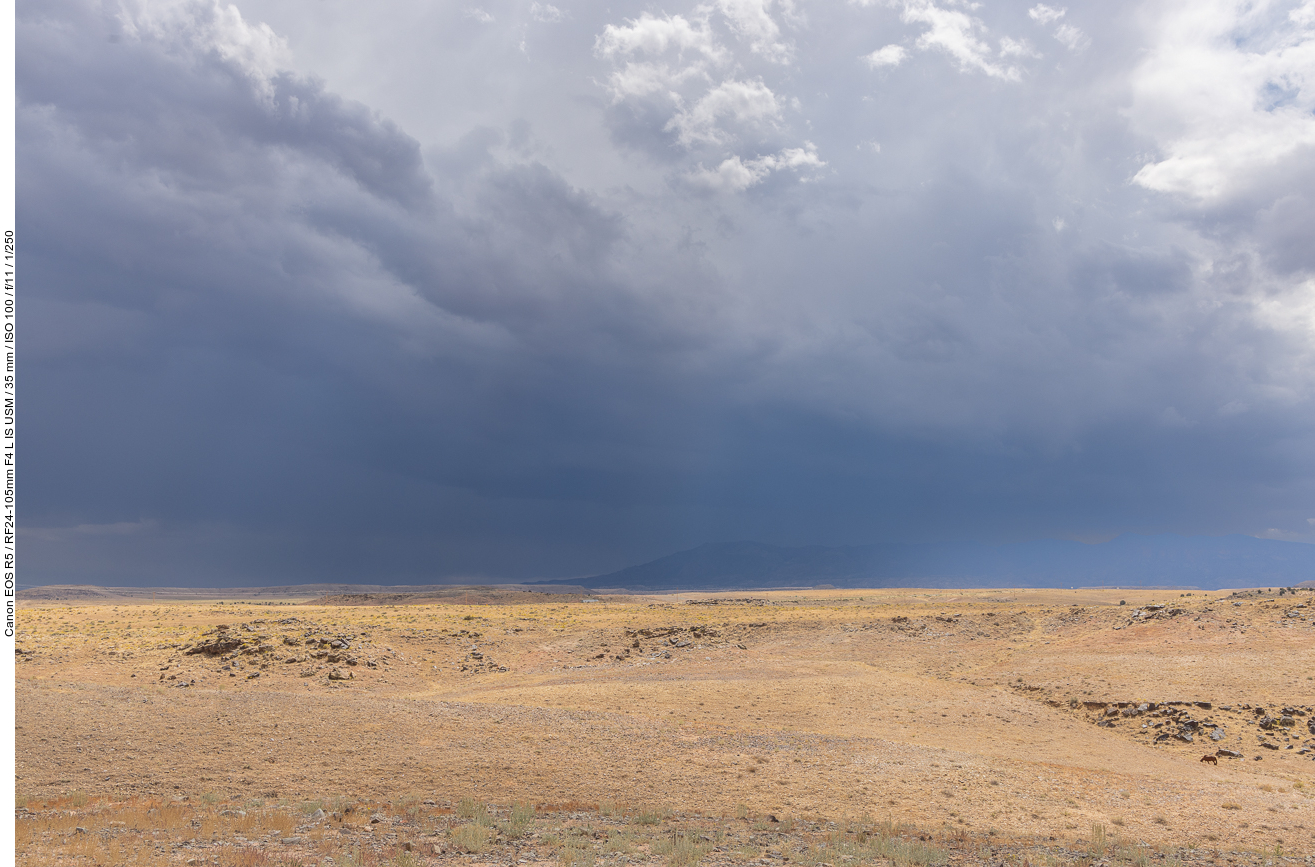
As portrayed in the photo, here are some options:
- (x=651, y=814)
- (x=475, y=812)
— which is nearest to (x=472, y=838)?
(x=475, y=812)

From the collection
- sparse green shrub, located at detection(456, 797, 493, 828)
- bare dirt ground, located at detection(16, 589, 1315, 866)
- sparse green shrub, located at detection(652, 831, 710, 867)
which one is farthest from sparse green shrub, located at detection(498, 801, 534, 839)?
sparse green shrub, located at detection(652, 831, 710, 867)

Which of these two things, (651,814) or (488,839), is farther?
(651,814)

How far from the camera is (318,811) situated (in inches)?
704

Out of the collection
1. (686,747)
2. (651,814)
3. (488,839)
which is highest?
(488,839)

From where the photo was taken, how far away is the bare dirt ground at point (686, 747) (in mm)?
16281

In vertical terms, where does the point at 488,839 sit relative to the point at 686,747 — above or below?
above

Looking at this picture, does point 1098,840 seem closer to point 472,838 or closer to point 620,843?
point 620,843

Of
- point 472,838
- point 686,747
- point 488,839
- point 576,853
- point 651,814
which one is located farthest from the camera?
point 686,747

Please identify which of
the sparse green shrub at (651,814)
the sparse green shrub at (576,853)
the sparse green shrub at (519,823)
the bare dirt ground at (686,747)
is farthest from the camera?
the sparse green shrub at (651,814)

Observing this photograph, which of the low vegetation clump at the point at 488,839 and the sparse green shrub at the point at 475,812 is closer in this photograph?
the low vegetation clump at the point at 488,839

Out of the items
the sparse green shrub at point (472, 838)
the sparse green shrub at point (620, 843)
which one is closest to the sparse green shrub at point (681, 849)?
the sparse green shrub at point (620, 843)

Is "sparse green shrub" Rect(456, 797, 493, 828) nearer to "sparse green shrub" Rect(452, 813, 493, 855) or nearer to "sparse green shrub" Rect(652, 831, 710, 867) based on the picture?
"sparse green shrub" Rect(452, 813, 493, 855)

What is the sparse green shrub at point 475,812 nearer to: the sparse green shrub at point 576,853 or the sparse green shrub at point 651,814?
the sparse green shrub at point 576,853

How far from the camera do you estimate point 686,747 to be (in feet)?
81.5
